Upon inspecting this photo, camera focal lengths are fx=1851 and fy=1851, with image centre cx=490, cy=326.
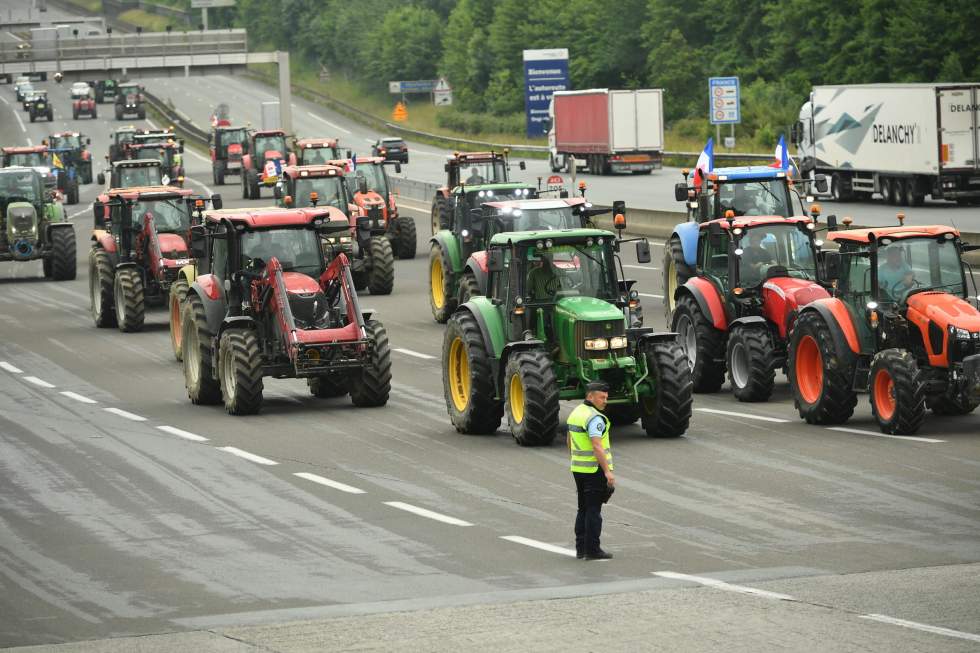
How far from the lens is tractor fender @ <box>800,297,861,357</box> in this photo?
70.9 ft

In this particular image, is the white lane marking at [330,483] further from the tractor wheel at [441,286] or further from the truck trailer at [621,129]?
the truck trailer at [621,129]

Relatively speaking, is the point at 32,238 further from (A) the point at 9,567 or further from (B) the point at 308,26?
(B) the point at 308,26

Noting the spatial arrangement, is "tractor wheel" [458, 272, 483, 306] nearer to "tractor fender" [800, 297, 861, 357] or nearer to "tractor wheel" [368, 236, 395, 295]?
"tractor wheel" [368, 236, 395, 295]

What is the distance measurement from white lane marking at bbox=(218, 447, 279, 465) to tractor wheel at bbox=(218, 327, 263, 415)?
2.26 m

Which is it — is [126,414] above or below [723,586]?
above

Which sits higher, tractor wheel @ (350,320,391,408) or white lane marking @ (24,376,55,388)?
tractor wheel @ (350,320,391,408)

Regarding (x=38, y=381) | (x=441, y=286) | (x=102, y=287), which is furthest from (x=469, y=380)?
(x=102, y=287)

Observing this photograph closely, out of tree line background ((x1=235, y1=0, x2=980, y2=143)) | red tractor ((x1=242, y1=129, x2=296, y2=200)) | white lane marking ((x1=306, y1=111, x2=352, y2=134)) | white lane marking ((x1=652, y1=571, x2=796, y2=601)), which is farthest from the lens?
white lane marking ((x1=306, y1=111, x2=352, y2=134))

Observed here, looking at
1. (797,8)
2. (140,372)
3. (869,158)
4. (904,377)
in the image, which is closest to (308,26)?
(797,8)

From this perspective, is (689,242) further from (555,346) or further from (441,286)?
(555,346)

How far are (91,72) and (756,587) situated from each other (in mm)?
97547

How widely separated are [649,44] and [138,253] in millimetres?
78059

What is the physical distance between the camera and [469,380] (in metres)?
21.8

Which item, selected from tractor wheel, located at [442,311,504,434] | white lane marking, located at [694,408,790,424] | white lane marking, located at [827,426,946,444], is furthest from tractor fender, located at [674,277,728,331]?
tractor wheel, located at [442,311,504,434]
